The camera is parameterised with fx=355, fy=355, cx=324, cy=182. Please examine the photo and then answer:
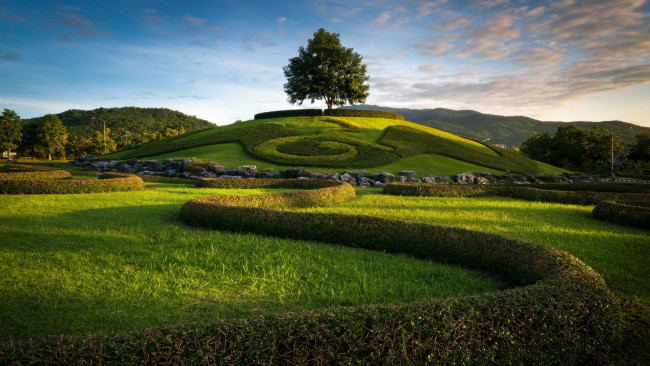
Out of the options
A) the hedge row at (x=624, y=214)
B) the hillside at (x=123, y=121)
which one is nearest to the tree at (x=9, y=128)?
the hillside at (x=123, y=121)

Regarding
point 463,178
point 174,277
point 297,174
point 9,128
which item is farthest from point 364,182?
point 9,128

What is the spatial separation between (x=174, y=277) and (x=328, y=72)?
38.3m

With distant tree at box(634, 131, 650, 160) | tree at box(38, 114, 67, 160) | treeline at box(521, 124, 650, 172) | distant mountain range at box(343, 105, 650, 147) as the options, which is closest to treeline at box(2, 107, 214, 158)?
tree at box(38, 114, 67, 160)

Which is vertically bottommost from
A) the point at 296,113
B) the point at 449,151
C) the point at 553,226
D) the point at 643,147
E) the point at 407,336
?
the point at 407,336

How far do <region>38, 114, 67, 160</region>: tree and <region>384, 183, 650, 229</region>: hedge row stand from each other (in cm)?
5776

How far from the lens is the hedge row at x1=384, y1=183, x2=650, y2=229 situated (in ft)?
26.4

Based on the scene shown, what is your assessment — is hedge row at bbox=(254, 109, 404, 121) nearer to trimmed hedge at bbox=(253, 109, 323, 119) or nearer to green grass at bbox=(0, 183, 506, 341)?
trimmed hedge at bbox=(253, 109, 323, 119)

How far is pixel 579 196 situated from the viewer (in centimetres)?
1113

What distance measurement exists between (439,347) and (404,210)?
21.9ft

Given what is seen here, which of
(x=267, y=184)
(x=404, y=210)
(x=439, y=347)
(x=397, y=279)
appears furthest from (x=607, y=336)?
(x=267, y=184)

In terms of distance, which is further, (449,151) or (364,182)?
(449,151)

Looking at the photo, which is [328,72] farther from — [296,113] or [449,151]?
[449,151]

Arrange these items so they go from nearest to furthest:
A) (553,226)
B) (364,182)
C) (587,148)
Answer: (553,226), (364,182), (587,148)

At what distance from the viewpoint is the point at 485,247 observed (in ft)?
17.0
